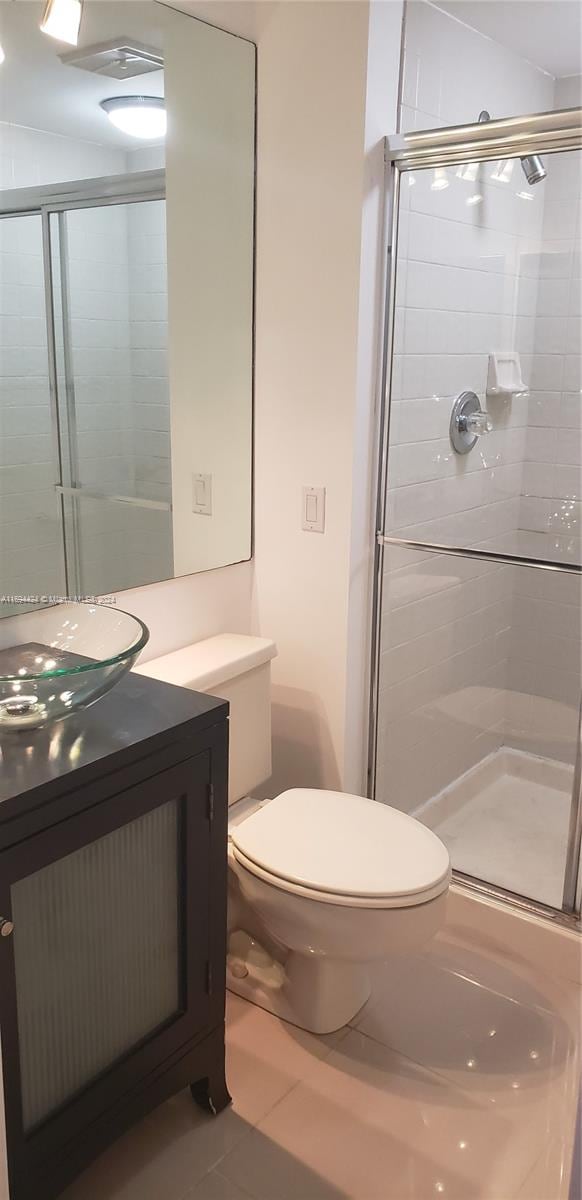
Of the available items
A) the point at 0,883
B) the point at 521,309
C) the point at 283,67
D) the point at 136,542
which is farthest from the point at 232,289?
the point at 0,883

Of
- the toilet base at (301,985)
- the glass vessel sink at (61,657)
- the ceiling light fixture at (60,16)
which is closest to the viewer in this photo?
the glass vessel sink at (61,657)

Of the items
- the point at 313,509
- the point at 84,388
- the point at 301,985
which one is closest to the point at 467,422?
the point at 313,509

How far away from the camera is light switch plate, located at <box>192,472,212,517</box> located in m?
2.12

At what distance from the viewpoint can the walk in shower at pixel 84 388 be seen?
167cm

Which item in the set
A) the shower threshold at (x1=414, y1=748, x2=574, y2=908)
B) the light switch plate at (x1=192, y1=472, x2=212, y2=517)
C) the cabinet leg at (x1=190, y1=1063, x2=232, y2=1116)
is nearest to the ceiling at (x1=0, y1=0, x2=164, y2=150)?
the light switch plate at (x1=192, y1=472, x2=212, y2=517)

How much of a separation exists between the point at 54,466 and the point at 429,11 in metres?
1.44

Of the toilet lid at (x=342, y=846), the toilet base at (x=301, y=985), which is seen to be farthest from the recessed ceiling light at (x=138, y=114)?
the toilet base at (x=301, y=985)

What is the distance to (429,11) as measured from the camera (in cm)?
216

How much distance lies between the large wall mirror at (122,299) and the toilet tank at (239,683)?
19cm

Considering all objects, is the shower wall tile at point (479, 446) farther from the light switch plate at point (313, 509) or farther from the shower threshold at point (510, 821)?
the light switch plate at point (313, 509)

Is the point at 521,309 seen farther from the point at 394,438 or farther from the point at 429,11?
the point at 429,11

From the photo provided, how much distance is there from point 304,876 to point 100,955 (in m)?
0.42

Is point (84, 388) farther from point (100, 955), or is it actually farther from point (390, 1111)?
point (390, 1111)

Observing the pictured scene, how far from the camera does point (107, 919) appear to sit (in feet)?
4.57
